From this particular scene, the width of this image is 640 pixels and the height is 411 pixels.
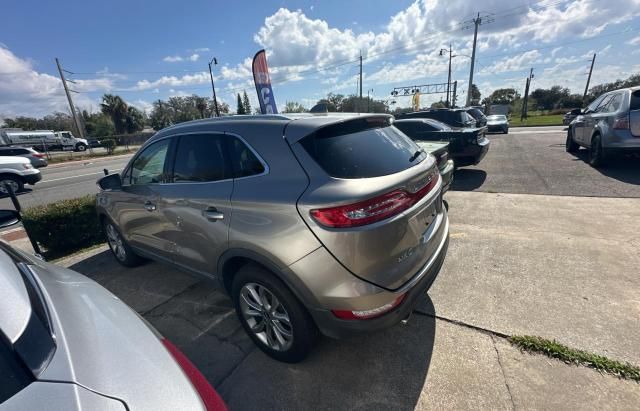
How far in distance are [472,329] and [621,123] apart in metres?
6.76

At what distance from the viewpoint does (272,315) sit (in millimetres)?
2262

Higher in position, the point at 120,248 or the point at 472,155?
the point at 472,155

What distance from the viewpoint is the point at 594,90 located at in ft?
196

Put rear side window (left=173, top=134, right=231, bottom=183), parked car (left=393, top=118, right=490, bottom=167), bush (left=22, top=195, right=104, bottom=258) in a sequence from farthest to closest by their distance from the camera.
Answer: parked car (left=393, top=118, right=490, bottom=167)
bush (left=22, top=195, right=104, bottom=258)
rear side window (left=173, top=134, right=231, bottom=183)

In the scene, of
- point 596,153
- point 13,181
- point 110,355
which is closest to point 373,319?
point 110,355

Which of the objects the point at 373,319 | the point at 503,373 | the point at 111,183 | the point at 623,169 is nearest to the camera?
the point at 373,319

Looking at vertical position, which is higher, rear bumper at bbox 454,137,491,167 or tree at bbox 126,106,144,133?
tree at bbox 126,106,144,133

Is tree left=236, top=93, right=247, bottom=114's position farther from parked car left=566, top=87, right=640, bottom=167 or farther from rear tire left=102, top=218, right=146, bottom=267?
rear tire left=102, top=218, right=146, bottom=267

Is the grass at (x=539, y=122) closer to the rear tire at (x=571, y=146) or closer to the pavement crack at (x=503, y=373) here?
the rear tire at (x=571, y=146)

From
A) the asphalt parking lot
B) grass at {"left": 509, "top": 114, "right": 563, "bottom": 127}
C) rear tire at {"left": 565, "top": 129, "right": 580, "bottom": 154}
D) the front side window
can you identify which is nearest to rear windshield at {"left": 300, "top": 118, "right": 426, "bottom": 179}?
the asphalt parking lot

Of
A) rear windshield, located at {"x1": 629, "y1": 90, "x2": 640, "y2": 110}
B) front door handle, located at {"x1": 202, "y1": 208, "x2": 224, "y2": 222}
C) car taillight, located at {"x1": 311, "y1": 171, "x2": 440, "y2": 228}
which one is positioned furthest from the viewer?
rear windshield, located at {"x1": 629, "y1": 90, "x2": 640, "y2": 110}

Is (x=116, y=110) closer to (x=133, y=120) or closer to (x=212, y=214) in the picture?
(x=133, y=120)

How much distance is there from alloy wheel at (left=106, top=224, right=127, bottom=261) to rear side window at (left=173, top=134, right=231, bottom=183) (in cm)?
193

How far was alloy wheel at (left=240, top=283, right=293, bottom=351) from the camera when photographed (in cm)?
222
